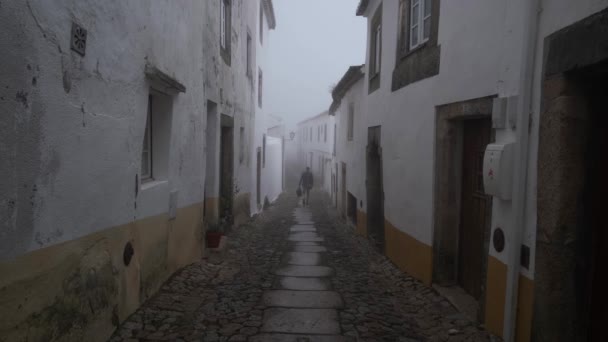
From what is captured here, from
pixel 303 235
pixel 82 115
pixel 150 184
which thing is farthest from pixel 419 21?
pixel 303 235

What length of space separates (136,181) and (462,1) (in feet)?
12.5

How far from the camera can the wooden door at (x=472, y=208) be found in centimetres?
485

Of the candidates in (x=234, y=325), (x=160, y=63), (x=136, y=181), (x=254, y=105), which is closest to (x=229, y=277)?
(x=234, y=325)

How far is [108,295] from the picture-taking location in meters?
3.70

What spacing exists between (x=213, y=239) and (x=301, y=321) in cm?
330

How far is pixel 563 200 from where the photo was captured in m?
3.00

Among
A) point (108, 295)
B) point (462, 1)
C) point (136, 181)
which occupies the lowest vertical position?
point (108, 295)

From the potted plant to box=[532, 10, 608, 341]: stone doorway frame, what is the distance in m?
5.31

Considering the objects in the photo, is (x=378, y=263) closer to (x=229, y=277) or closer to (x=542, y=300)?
(x=229, y=277)

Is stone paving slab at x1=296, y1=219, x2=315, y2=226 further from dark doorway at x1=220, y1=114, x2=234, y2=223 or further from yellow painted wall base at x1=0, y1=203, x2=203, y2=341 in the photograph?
yellow painted wall base at x1=0, y1=203, x2=203, y2=341

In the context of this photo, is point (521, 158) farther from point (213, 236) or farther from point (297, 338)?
point (213, 236)

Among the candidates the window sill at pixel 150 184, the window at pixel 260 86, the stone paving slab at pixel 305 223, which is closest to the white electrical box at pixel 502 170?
the window sill at pixel 150 184

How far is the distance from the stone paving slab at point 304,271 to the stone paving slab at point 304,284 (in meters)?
0.22

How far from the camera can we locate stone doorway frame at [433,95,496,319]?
5.32 meters
